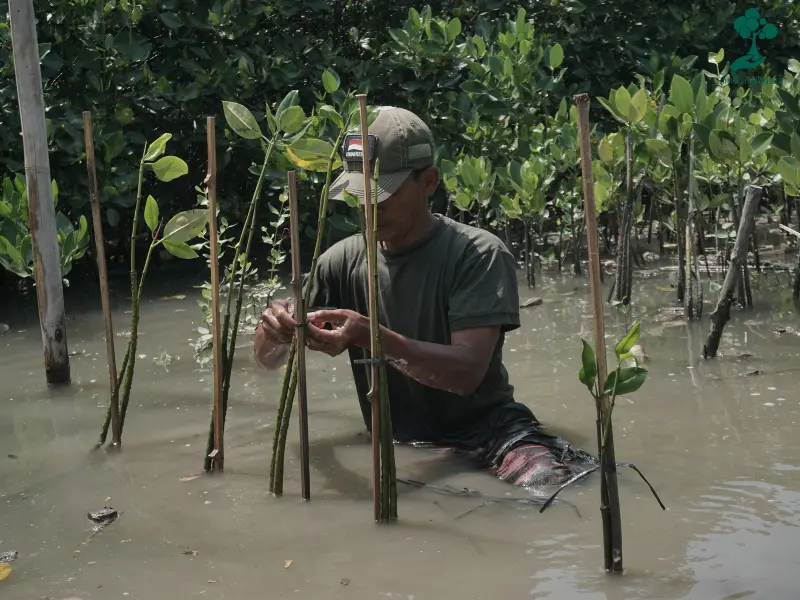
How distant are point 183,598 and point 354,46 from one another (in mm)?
6848

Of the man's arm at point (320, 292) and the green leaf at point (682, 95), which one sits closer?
the man's arm at point (320, 292)

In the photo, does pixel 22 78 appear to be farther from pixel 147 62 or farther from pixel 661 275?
pixel 661 275

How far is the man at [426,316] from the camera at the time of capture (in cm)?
328

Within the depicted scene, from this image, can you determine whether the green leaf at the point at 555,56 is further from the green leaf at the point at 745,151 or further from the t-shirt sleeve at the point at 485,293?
the t-shirt sleeve at the point at 485,293

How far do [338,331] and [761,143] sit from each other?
322 centimetres

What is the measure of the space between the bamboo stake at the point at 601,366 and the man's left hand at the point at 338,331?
83 cm

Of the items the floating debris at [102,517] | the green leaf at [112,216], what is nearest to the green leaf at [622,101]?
the green leaf at [112,216]

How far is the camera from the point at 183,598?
2.66 m

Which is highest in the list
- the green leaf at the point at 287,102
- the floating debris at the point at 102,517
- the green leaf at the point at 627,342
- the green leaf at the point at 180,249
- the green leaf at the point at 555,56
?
the green leaf at the point at 555,56

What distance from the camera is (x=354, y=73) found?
840 cm

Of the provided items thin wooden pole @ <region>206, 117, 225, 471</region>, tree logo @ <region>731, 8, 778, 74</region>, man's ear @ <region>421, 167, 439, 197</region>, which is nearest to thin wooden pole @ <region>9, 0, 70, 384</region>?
thin wooden pole @ <region>206, 117, 225, 471</region>

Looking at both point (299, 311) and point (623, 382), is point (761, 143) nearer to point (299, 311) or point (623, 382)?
point (299, 311)

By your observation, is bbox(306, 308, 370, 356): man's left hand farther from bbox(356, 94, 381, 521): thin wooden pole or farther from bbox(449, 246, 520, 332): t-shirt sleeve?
bbox(449, 246, 520, 332): t-shirt sleeve

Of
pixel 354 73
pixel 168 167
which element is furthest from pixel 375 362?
pixel 354 73
